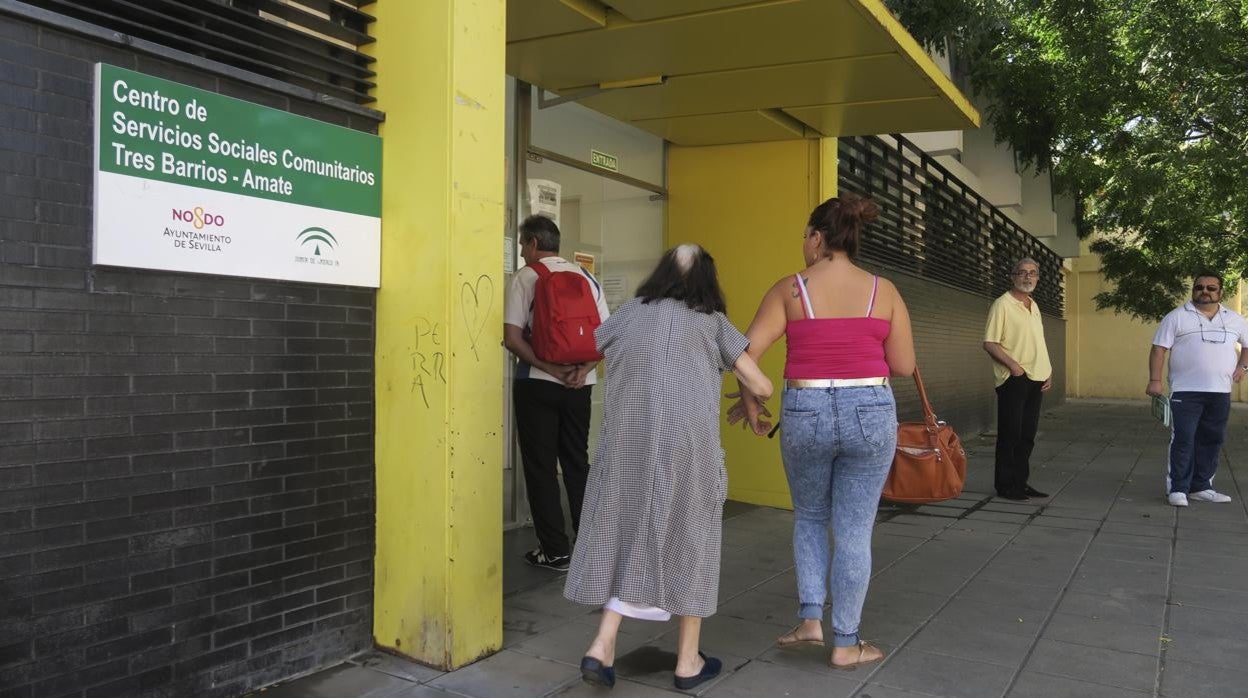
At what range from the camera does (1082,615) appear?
4469mm

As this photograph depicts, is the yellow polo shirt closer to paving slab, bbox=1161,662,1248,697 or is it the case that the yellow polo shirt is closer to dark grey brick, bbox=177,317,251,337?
paving slab, bbox=1161,662,1248,697

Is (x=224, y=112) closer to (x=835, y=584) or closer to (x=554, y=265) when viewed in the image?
(x=554, y=265)

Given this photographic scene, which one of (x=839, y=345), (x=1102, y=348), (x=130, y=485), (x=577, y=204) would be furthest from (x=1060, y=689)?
(x=1102, y=348)

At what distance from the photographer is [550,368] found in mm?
4781

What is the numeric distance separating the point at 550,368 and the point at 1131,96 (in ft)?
31.3

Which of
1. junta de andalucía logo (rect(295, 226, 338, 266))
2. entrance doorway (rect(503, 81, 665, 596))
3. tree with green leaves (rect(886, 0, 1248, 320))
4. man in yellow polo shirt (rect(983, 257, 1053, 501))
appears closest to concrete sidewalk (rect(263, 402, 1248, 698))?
entrance doorway (rect(503, 81, 665, 596))

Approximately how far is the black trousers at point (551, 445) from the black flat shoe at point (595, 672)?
1.60 meters

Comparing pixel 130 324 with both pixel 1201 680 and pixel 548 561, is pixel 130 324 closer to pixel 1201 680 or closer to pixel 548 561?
pixel 548 561

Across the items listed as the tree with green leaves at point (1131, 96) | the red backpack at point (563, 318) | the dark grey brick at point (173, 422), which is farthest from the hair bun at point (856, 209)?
the tree with green leaves at point (1131, 96)

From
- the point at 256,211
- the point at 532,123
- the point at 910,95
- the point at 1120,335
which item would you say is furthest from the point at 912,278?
the point at 1120,335

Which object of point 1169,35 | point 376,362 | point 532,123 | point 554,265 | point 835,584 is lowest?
point 835,584

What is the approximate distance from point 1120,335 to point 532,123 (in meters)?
24.4

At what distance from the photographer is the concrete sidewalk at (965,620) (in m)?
3.57

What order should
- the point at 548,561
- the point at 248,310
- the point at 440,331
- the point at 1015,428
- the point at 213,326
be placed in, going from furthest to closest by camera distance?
the point at 1015,428
the point at 548,561
the point at 440,331
the point at 248,310
the point at 213,326
